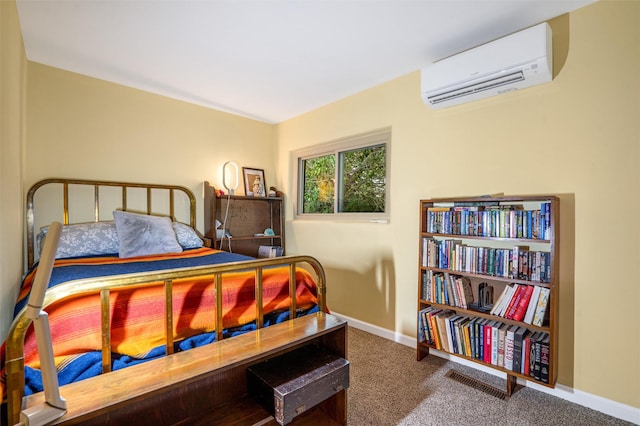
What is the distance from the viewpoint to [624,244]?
5.56 feet

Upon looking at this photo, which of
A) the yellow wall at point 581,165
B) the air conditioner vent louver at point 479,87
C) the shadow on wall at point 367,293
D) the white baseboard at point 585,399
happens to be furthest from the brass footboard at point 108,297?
the air conditioner vent louver at point 479,87

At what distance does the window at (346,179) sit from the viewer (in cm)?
296

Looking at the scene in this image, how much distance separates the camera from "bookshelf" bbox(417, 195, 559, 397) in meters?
1.78

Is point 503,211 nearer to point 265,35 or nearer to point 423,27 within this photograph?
point 423,27

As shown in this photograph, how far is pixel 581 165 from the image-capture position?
1.83 m

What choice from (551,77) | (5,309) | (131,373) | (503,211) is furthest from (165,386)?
(551,77)

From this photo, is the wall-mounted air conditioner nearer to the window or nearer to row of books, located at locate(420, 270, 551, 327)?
the window

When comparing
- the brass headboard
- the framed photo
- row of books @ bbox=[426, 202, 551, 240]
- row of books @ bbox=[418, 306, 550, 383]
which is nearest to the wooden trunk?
row of books @ bbox=[418, 306, 550, 383]

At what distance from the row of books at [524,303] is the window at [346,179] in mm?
1172

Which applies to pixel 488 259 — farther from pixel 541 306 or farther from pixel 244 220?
pixel 244 220

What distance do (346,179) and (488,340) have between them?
77.0 inches

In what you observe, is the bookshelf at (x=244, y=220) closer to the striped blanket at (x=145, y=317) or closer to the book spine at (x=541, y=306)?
the striped blanket at (x=145, y=317)

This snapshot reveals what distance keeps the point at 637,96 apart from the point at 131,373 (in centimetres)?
273

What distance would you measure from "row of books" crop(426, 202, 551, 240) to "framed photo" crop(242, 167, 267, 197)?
2144mm
